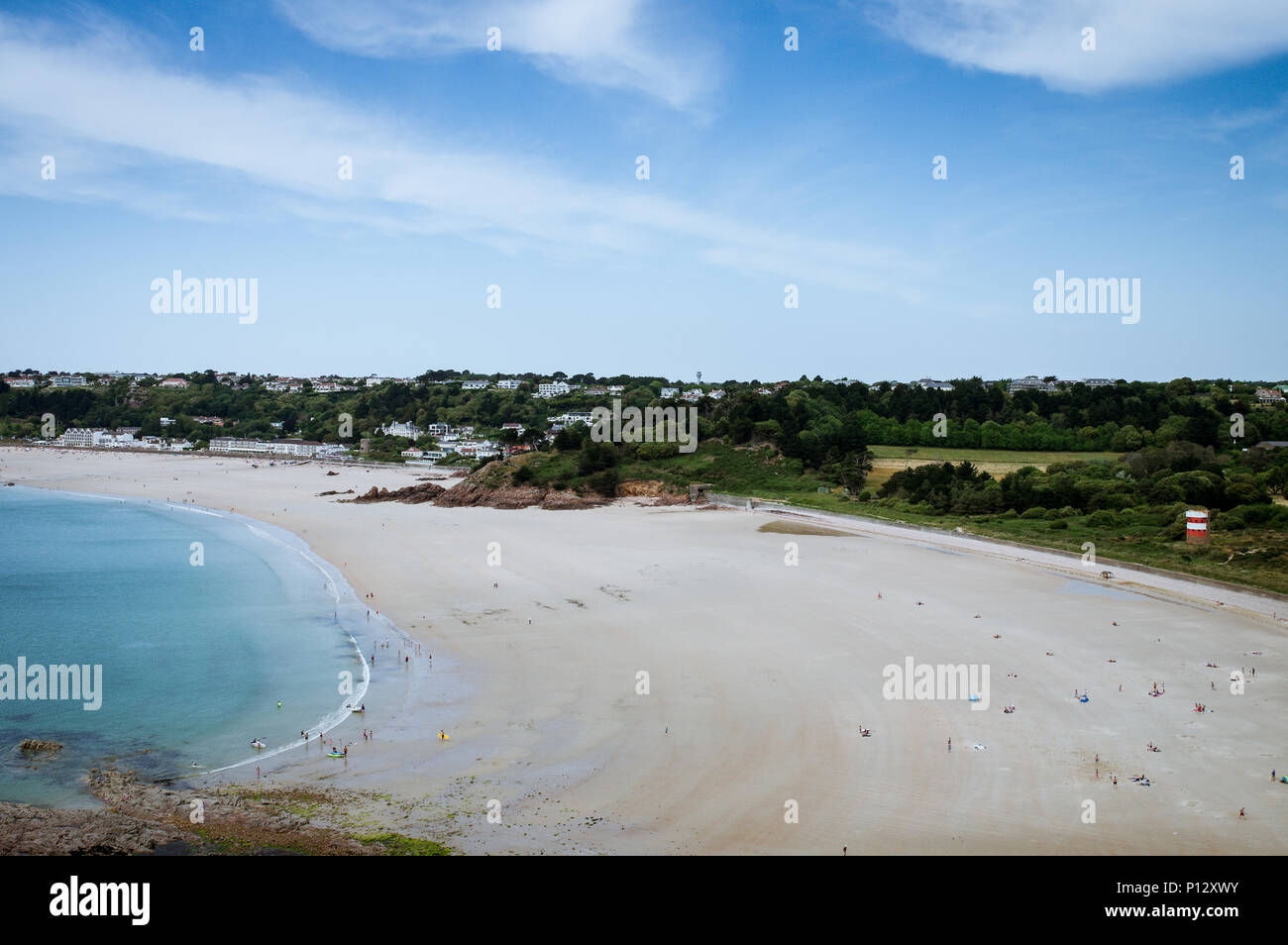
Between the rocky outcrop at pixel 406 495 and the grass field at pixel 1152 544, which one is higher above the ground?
the rocky outcrop at pixel 406 495

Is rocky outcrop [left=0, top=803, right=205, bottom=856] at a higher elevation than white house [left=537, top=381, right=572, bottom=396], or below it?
below

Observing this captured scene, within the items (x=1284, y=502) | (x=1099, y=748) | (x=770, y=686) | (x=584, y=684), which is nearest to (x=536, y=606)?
(x=584, y=684)

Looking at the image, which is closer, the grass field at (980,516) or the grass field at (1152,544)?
the grass field at (1152,544)

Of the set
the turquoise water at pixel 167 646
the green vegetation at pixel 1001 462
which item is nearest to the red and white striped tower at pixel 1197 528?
the green vegetation at pixel 1001 462

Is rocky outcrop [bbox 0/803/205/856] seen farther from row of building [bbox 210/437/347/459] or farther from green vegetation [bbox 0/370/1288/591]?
row of building [bbox 210/437/347/459]

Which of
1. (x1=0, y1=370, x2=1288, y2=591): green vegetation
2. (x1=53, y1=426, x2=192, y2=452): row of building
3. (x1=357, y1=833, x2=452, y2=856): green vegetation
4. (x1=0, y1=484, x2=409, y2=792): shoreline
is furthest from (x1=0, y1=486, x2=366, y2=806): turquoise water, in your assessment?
(x1=53, y1=426, x2=192, y2=452): row of building

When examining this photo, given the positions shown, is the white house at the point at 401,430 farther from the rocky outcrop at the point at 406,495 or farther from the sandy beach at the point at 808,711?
the sandy beach at the point at 808,711
